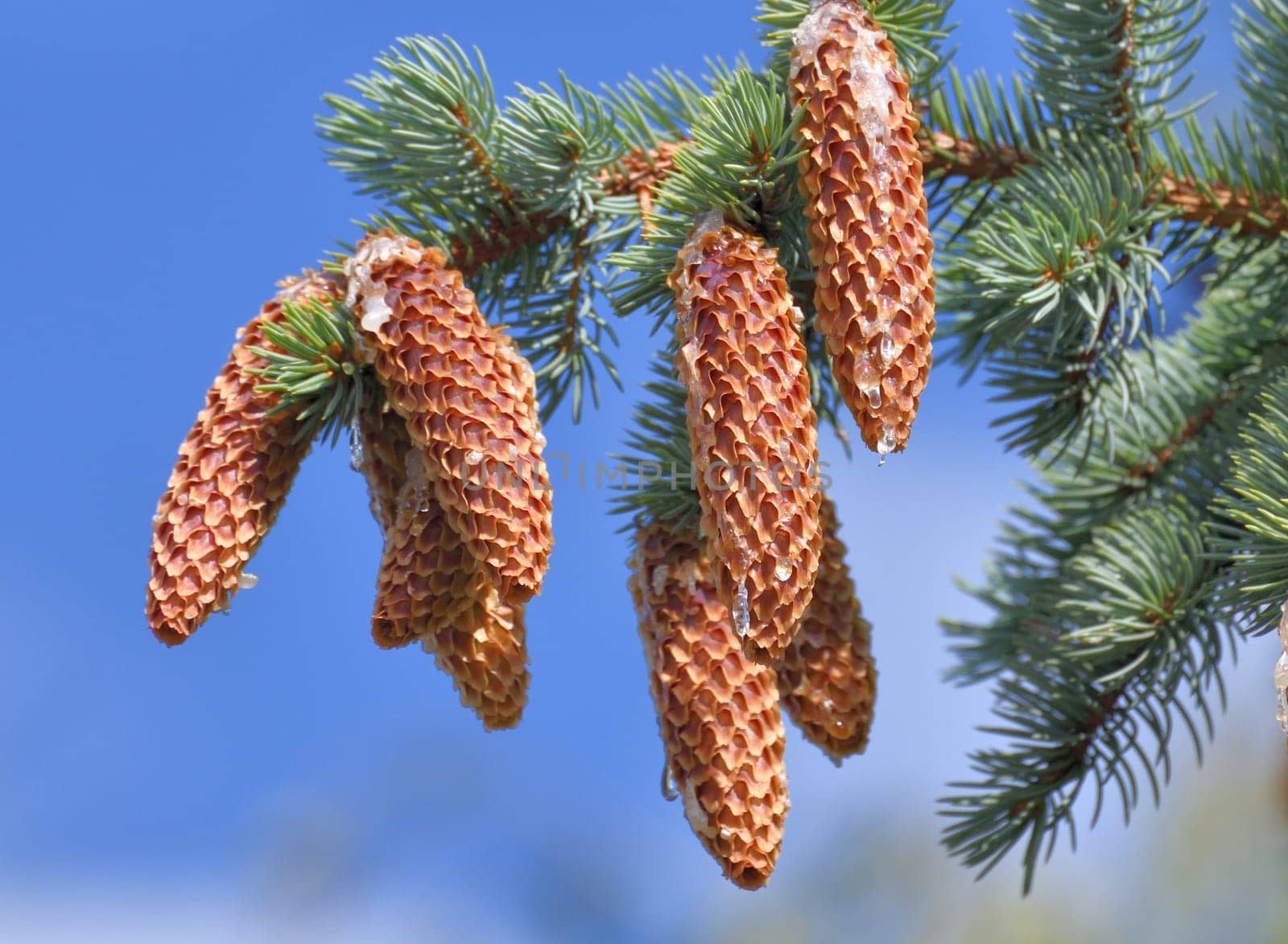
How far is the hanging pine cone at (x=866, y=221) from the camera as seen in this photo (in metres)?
0.59

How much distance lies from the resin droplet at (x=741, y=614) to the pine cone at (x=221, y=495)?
257 millimetres

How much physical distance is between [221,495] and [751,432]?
0.27 m

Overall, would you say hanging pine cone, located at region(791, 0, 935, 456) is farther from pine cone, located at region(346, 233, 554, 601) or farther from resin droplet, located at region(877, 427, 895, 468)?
pine cone, located at region(346, 233, 554, 601)

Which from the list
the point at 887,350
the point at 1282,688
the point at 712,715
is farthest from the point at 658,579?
the point at 1282,688

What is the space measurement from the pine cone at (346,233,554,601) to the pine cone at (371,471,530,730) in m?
0.02

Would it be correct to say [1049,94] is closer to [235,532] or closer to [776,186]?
[776,186]

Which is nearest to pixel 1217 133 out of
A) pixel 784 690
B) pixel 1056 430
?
pixel 1056 430

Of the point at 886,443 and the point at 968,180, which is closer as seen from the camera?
the point at 886,443

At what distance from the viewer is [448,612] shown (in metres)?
0.64

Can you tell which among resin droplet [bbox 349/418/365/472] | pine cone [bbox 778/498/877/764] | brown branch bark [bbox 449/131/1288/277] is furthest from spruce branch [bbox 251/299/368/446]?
pine cone [bbox 778/498/877/764]

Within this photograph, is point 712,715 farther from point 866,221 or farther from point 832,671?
point 866,221

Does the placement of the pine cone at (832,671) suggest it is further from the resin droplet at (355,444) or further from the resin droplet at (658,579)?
the resin droplet at (355,444)

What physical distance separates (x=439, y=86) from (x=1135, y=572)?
54 cm

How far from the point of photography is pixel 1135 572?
33.3 inches
